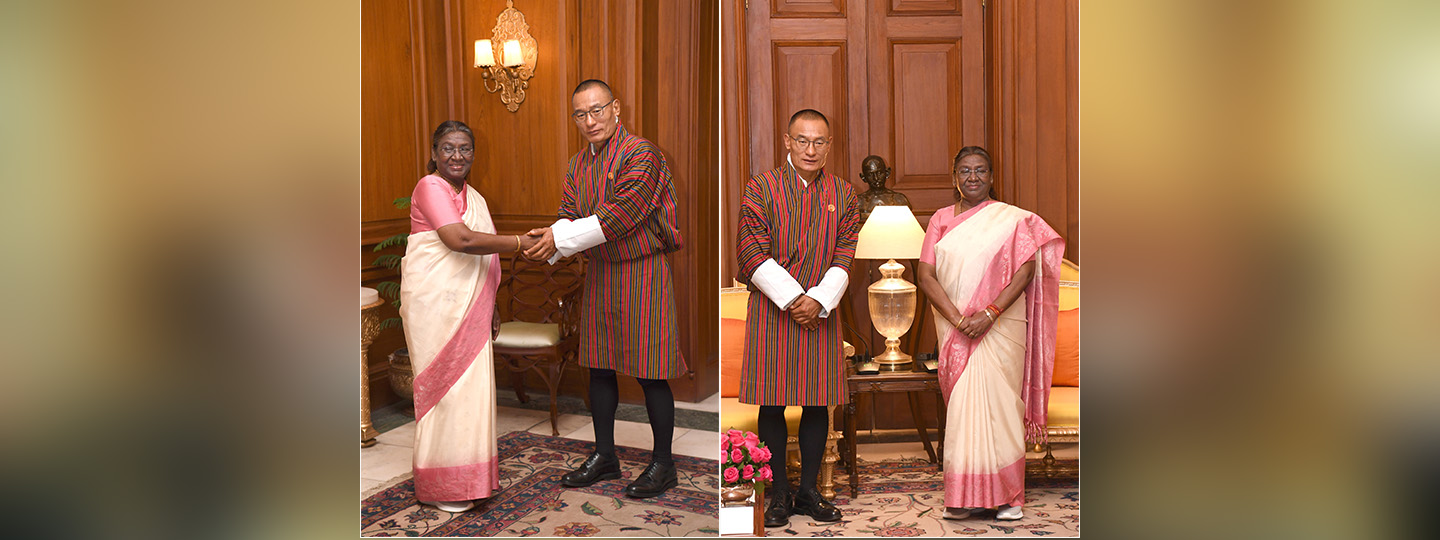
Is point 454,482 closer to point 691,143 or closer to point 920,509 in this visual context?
point 691,143

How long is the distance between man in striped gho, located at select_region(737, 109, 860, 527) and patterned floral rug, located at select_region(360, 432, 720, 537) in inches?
9.9

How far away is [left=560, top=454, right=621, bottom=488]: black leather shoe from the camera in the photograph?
2580 mm

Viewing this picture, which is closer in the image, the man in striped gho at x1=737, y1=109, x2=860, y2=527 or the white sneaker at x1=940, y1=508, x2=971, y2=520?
the man in striped gho at x1=737, y1=109, x2=860, y2=527

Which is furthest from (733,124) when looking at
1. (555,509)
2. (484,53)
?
(555,509)

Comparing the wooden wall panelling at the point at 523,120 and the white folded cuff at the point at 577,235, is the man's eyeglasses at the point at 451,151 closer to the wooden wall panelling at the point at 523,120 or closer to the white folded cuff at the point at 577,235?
the wooden wall panelling at the point at 523,120

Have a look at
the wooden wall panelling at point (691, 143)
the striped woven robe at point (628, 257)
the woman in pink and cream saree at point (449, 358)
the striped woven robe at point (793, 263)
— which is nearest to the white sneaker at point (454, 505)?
the woman in pink and cream saree at point (449, 358)

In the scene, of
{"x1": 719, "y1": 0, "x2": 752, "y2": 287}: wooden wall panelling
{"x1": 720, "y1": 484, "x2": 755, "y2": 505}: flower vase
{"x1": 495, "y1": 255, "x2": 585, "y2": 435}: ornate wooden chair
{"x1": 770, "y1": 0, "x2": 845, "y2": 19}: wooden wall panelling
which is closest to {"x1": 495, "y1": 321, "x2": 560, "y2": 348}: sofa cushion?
{"x1": 495, "y1": 255, "x2": 585, "y2": 435}: ornate wooden chair

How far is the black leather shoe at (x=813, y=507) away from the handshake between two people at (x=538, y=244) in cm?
102

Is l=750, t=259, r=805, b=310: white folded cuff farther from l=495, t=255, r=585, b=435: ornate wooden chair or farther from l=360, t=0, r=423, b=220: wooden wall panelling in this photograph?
l=360, t=0, r=423, b=220: wooden wall panelling
